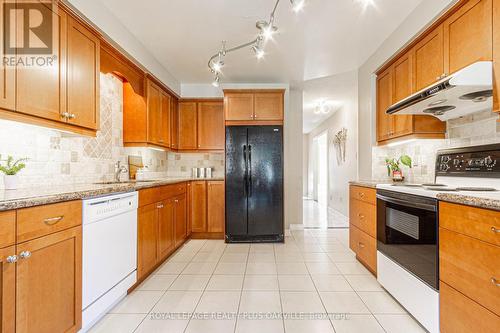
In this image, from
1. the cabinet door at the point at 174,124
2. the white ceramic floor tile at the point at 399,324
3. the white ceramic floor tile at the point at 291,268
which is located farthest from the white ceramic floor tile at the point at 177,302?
the cabinet door at the point at 174,124

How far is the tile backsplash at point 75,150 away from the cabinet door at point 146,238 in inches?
26.3

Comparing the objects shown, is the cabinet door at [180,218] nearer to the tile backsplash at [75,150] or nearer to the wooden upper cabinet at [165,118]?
the tile backsplash at [75,150]

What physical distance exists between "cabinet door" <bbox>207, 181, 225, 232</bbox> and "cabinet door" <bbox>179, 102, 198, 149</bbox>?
83 cm

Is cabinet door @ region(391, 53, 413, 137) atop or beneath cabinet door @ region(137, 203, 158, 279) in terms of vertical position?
atop

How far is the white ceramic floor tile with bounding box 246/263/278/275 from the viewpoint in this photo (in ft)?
8.60

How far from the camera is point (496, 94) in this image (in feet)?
5.06

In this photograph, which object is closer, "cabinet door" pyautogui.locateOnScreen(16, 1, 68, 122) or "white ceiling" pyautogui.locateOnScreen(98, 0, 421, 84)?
"cabinet door" pyautogui.locateOnScreen(16, 1, 68, 122)

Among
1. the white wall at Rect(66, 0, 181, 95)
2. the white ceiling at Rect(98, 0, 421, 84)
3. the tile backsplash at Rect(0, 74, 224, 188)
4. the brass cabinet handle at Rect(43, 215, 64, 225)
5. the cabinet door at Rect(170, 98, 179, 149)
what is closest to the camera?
the brass cabinet handle at Rect(43, 215, 64, 225)

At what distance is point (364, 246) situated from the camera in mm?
2658

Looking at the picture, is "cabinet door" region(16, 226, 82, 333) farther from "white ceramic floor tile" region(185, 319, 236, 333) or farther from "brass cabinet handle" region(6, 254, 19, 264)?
"white ceramic floor tile" region(185, 319, 236, 333)

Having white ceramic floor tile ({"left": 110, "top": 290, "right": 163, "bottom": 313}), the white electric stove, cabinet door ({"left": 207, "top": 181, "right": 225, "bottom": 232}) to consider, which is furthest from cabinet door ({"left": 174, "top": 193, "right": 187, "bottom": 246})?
the white electric stove

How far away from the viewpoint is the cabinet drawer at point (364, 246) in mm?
2439

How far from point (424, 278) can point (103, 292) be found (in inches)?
88.5

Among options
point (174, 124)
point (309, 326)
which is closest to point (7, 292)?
point (309, 326)
